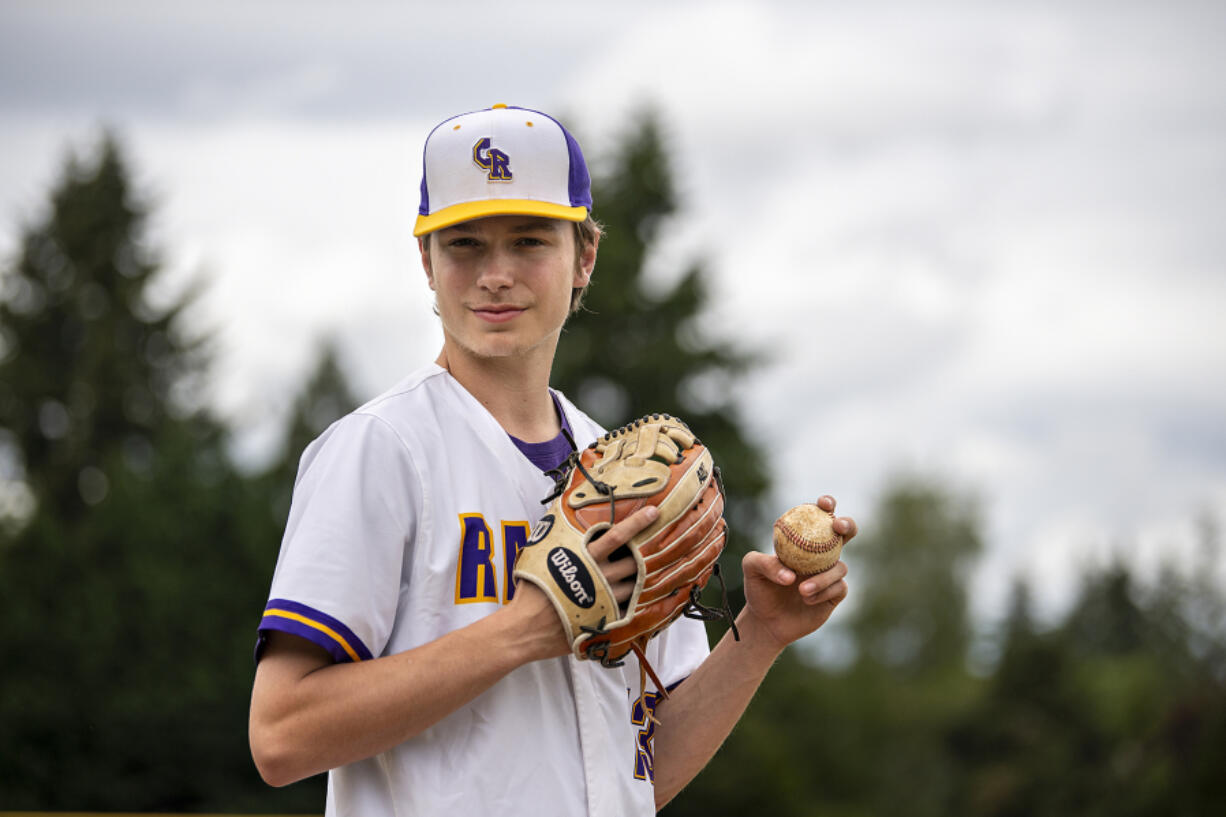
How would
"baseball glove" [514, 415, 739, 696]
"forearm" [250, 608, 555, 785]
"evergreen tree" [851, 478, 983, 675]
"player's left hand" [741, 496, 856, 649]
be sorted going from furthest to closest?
"evergreen tree" [851, 478, 983, 675]
"player's left hand" [741, 496, 856, 649]
"baseball glove" [514, 415, 739, 696]
"forearm" [250, 608, 555, 785]

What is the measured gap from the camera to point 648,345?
2312 centimetres

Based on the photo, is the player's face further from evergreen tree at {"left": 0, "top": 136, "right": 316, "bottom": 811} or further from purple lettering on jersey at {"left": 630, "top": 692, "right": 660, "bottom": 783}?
evergreen tree at {"left": 0, "top": 136, "right": 316, "bottom": 811}

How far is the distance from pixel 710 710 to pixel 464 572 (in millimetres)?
908

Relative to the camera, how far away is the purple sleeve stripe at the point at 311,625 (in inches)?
87.2

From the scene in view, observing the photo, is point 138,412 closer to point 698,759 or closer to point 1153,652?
point 698,759

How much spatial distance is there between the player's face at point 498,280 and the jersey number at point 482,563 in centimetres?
40

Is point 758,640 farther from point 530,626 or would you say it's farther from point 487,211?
point 487,211

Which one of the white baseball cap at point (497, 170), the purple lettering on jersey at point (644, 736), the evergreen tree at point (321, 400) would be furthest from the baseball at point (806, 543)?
the evergreen tree at point (321, 400)

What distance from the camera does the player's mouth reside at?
2594 millimetres

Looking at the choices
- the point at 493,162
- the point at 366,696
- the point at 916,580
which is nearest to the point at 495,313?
the point at 493,162

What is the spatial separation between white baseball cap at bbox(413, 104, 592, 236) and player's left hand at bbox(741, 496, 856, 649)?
918 mm

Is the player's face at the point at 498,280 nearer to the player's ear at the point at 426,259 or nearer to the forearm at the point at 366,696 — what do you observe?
the player's ear at the point at 426,259

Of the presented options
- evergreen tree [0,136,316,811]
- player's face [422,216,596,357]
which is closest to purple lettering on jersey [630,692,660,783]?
player's face [422,216,596,357]

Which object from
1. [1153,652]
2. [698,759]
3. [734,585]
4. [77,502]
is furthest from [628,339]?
[1153,652]
